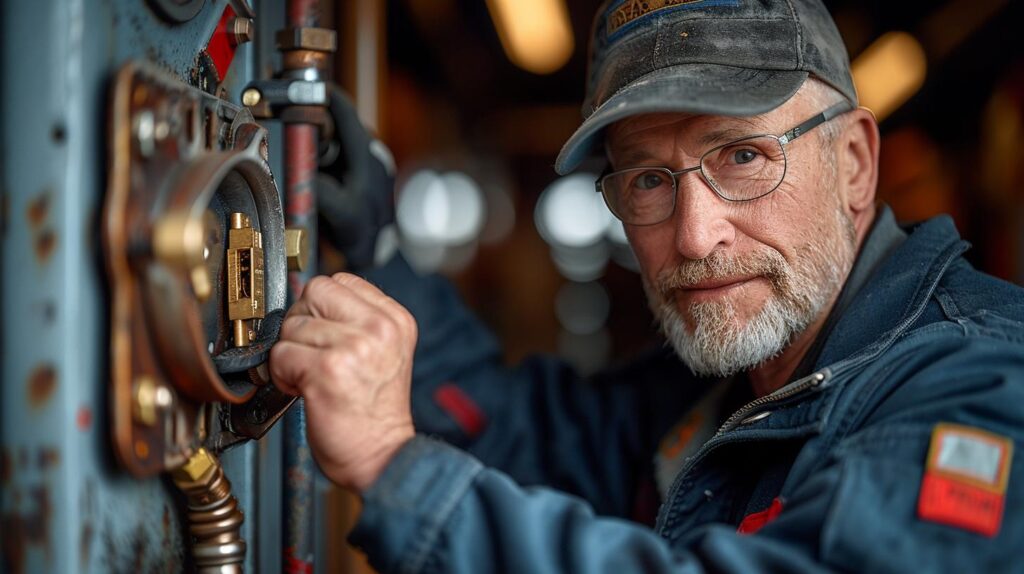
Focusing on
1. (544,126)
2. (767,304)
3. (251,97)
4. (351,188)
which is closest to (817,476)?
(767,304)

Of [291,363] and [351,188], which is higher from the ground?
[351,188]

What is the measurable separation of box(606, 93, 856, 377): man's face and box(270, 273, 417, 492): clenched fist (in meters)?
0.56

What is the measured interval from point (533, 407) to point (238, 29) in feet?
3.37

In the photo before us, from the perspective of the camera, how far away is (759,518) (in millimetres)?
1007

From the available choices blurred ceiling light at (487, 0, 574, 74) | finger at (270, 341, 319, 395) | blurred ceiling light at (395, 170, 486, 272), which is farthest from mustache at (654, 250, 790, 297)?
blurred ceiling light at (395, 170, 486, 272)

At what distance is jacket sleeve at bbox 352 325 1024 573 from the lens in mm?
730

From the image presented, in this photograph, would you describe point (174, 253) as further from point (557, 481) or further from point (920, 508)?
point (557, 481)

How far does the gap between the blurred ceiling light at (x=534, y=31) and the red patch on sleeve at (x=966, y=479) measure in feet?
10.9

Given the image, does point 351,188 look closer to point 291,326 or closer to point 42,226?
point 291,326

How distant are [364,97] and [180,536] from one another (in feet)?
3.72

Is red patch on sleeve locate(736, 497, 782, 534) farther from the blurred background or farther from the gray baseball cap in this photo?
the blurred background

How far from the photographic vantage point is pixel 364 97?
5.56ft

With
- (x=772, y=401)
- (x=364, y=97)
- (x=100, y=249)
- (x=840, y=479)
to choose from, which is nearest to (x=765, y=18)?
(x=772, y=401)

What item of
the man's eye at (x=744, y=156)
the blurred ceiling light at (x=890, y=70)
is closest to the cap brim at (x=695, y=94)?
the man's eye at (x=744, y=156)
